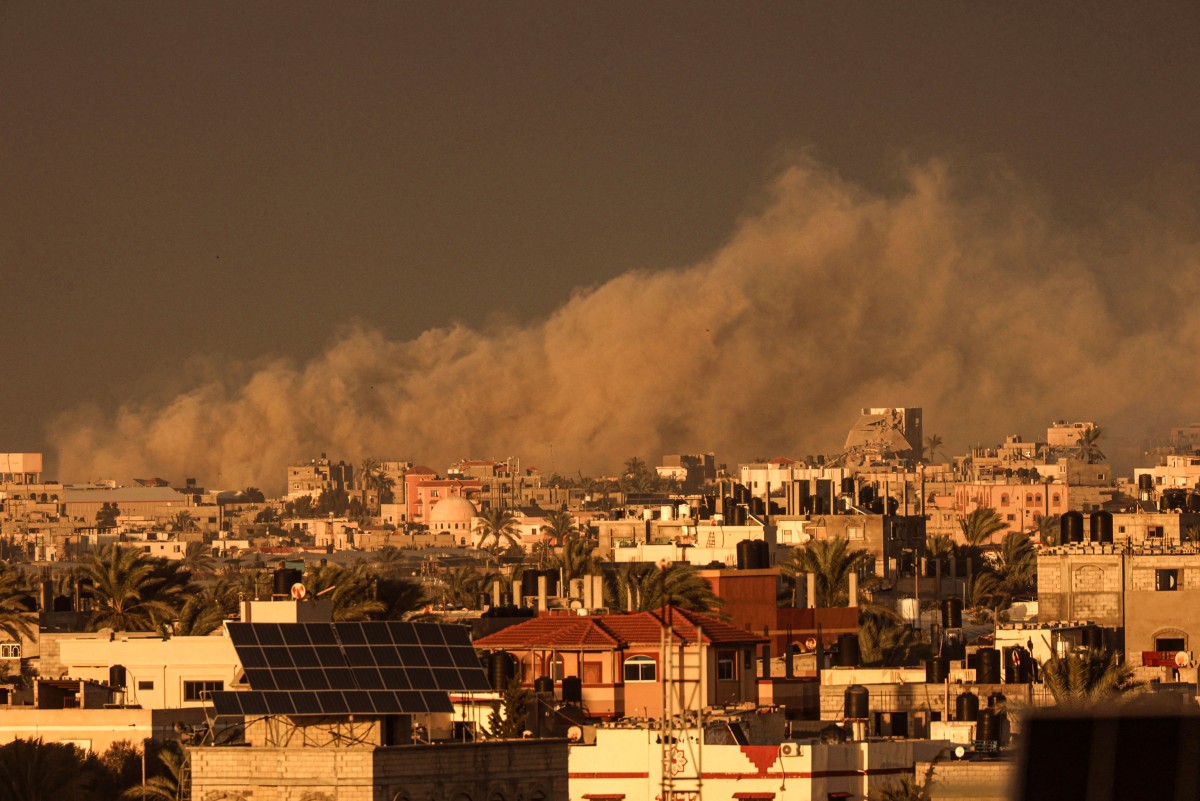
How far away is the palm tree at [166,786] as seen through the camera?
1463 inches

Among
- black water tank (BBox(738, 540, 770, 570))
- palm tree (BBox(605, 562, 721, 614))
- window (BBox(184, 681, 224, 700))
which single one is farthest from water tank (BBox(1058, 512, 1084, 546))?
window (BBox(184, 681, 224, 700))

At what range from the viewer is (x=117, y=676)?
51844mm

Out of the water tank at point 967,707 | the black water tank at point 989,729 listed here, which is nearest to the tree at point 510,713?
the black water tank at point 989,729

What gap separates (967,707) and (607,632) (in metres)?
9.15

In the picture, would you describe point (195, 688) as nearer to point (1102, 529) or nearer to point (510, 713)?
point (510, 713)

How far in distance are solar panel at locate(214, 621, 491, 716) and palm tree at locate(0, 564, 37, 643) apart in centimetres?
3698

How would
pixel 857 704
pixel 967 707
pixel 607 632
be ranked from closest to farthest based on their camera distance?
pixel 967 707 < pixel 857 704 < pixel 607 632

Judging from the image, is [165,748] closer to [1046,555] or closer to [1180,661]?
[1180,661]

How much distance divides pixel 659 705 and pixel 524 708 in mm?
12520

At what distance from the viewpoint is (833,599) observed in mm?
91000

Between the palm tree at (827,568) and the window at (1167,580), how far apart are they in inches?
441

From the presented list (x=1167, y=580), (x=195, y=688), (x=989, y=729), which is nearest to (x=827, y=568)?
(x=1167, y=580)

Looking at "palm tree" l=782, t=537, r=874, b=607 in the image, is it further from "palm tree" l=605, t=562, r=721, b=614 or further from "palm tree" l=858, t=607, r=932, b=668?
"palm tree" l=605, t=562, r=721, b=614

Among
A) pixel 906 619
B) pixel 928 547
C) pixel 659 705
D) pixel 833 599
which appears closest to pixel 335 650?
pixel 659 705
